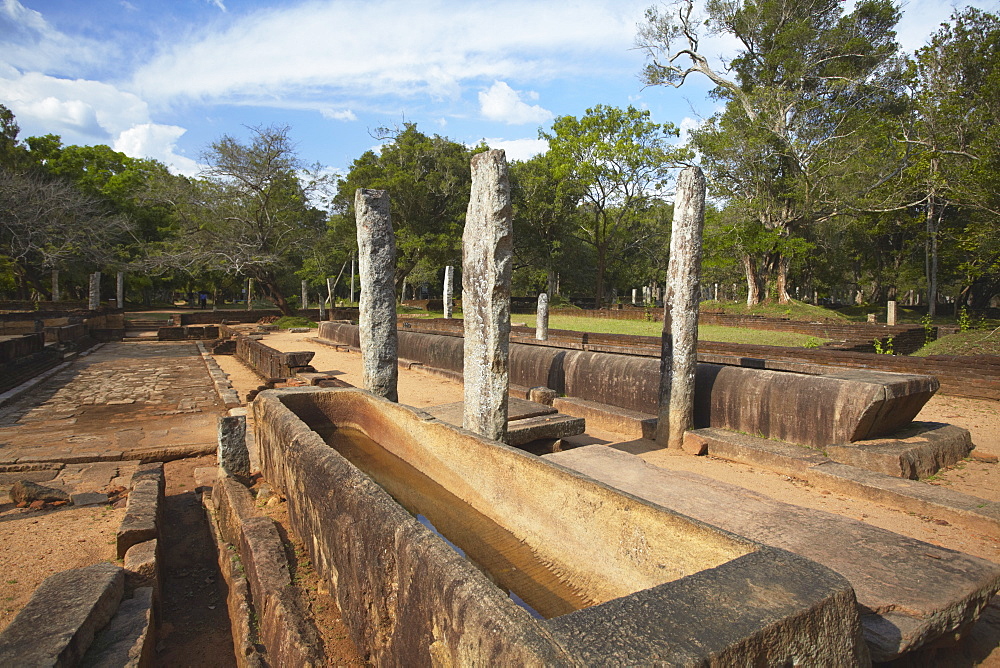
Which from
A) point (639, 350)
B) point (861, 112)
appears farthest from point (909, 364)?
point (861, 112)

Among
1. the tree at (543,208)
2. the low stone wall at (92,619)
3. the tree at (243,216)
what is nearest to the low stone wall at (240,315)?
the tree at (243,216)

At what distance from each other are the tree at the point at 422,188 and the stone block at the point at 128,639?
2506 cm

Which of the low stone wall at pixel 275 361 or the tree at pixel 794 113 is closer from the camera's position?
the low stone wall at pixel 275 361

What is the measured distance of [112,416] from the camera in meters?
7.70

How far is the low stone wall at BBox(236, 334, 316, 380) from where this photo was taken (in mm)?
9977

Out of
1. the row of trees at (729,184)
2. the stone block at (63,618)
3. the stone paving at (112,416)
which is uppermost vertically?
the row of trees at (729,184)

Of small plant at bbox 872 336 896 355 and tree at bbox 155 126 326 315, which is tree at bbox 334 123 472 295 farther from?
small plant at bbox 872 336 896 355

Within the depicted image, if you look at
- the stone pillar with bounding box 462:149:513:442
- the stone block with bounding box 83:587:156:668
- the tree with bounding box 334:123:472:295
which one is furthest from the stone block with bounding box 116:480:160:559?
the tree with bounding box 334:123:472:295

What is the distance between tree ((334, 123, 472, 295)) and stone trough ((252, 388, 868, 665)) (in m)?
23.9

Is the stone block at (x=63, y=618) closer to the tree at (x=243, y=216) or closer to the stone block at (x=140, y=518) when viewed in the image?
the stone block at (x=140, y=518)

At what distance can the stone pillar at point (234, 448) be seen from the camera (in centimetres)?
477

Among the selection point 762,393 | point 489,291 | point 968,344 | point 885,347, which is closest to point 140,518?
point 489,291

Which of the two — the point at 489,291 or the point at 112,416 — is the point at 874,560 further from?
the point at 112,416

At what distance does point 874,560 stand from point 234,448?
466 centimetres
